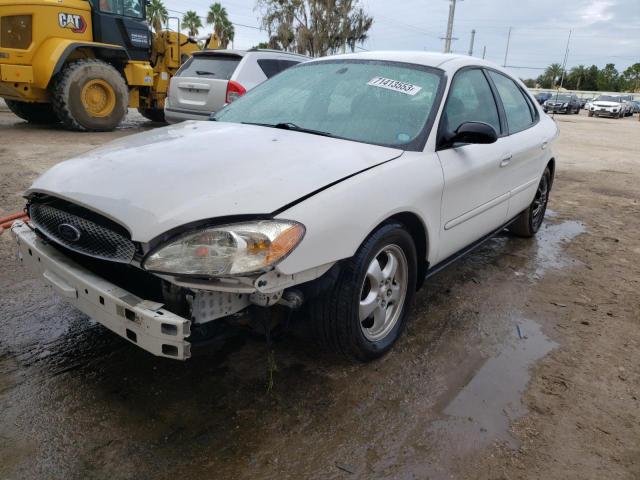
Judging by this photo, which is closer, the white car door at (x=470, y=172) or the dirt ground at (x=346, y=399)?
the dirt ground at (x=346, y=399)

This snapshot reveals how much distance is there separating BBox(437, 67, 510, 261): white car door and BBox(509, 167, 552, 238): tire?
3.73ft

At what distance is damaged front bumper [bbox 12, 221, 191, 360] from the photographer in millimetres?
1964

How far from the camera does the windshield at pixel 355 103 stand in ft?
9.75

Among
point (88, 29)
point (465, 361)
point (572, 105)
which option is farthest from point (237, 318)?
point (572, 105)

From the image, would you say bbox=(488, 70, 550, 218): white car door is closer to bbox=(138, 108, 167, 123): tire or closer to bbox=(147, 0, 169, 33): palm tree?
bbox=(138, 108, 167, 123): tire

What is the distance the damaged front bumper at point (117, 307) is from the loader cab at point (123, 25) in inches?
376

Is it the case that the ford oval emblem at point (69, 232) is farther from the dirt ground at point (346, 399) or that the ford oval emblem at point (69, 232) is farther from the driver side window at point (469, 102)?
the driver side window at point (469, 102)

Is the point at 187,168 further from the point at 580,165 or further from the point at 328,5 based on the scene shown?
the point at 328,5

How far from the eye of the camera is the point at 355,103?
315 centimetres

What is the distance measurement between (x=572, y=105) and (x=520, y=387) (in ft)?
133

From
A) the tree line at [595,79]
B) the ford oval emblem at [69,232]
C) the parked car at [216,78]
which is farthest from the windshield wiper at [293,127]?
the tree line at [595,79]

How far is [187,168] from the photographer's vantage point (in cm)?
234

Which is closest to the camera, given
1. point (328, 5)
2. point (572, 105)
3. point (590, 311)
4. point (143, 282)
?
point (143, 282)

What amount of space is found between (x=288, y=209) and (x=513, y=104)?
292 centimetres
